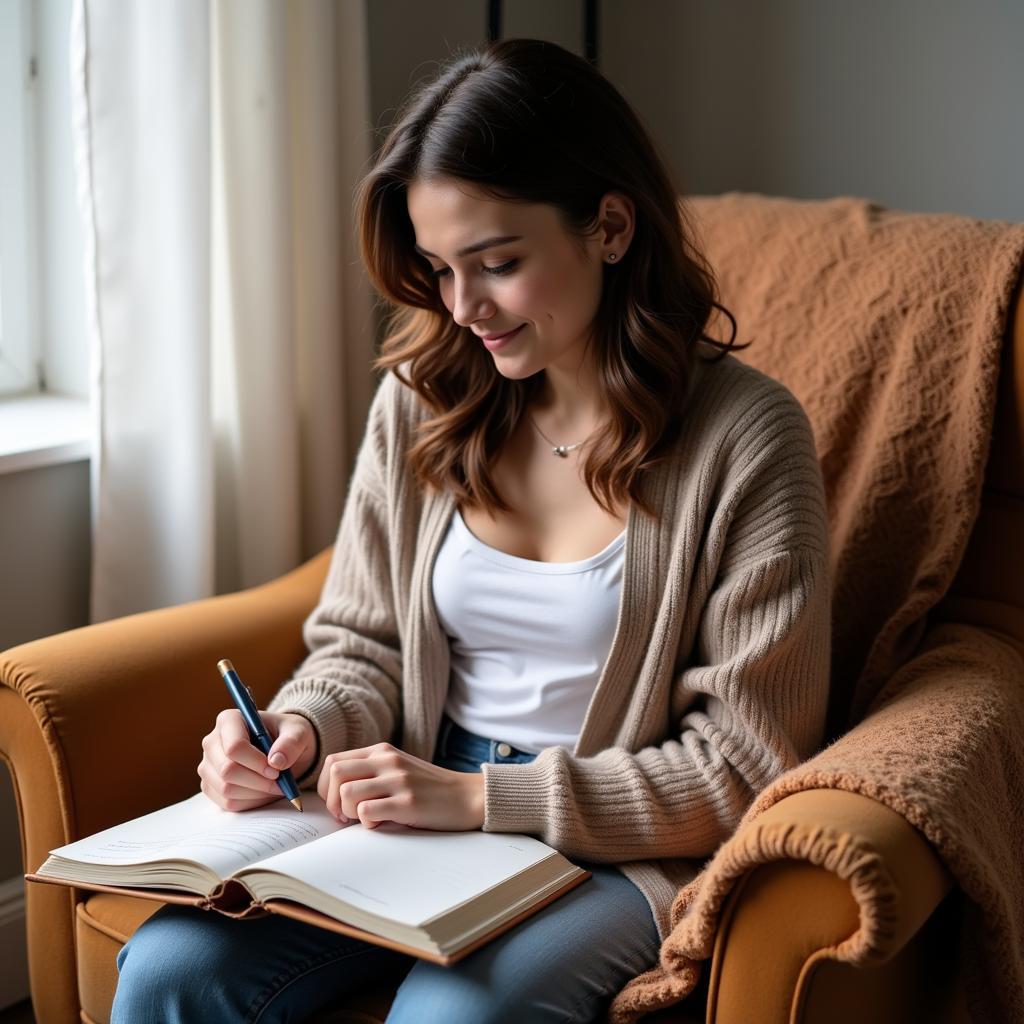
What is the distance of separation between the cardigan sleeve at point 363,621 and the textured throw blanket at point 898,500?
47cm

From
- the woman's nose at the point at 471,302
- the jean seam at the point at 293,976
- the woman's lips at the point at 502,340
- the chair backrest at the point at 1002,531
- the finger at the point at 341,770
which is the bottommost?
the jean seam at the point at 293,976

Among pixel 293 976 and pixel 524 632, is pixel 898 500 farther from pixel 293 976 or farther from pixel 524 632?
pixel 293 976

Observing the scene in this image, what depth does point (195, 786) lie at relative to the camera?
60.4 inches

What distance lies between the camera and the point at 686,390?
141 centimetres

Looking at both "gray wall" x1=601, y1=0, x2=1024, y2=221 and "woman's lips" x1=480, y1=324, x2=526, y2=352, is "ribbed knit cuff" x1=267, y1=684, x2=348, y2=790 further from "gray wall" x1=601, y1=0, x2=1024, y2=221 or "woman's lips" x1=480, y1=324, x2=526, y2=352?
"gray wall" x1=601, y1=0, x2=1024, y2=221

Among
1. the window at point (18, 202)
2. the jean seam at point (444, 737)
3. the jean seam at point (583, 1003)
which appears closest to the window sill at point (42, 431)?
the window at point (18, 202)

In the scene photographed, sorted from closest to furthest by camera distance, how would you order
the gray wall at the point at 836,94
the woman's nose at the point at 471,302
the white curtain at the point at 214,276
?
the woman's nose at the point at 471,302, the white curtain at the point at 214,276, the gray wall at the point at 836,94

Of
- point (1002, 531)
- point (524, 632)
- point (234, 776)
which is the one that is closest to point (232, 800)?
point (234, 776)

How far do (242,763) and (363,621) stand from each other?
0.31 metres

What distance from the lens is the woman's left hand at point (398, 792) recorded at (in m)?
1.23

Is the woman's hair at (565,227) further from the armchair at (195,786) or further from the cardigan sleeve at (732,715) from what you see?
the armchair at (195,786)

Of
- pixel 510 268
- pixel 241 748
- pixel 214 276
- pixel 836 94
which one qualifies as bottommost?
pixel 241 748

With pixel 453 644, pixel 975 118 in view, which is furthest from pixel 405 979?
pixel 975 118

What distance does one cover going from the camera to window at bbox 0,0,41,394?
1.89 m
